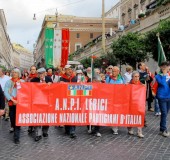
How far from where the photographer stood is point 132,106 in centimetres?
912

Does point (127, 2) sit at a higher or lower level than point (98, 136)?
higher

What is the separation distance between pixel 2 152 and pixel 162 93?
4.15 meters

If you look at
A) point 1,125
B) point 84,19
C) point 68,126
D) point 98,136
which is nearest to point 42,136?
point 68,126

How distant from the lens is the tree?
2412 centimetres

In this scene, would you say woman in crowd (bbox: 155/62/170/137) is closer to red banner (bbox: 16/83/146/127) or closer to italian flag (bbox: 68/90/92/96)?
red banner (bbox: 16/83/146/127)

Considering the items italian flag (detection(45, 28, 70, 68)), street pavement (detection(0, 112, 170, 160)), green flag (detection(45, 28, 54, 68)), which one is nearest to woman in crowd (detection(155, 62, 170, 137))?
street pavement (detection(0, 112, 170, 160))

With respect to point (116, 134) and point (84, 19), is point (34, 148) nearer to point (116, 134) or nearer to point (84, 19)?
point (116, 134)

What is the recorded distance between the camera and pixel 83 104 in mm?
8992

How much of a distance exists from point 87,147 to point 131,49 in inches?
671

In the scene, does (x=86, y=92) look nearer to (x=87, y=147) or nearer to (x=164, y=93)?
(x=87, y=147)

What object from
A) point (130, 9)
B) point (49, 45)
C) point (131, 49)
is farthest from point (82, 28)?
point (49, 45)

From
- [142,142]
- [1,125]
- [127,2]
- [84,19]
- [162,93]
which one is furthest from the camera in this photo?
[84,19]

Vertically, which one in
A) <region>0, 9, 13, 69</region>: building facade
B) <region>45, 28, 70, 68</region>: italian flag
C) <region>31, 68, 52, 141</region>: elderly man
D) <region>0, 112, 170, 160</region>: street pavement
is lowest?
<region>0, 112, 170, 160</region>: street pavement

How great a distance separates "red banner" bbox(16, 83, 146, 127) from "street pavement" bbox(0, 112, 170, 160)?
0.44m
